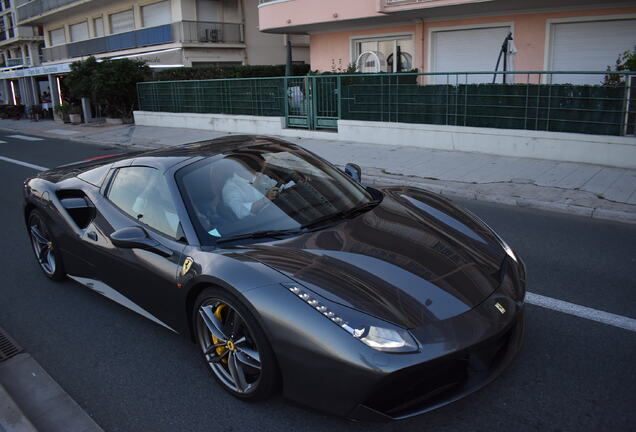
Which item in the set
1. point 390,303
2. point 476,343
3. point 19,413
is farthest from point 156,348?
point 476,343

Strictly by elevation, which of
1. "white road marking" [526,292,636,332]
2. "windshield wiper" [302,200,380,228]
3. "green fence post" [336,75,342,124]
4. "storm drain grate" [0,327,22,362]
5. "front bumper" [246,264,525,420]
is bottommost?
"storm drain grate" [0,327,22,362]

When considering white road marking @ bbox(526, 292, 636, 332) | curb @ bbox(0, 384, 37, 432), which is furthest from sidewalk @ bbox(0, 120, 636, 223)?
curb @ bbox(0, 384, 37, 432)

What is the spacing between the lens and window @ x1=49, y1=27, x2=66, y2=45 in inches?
1713

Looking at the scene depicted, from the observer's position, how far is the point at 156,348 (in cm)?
386

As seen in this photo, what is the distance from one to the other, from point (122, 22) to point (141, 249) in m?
36.8

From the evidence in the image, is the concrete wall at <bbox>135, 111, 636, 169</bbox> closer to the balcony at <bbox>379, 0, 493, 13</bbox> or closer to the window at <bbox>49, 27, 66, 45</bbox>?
Result: the balcony at <bbox>379, 0, 493, 13</bbox>

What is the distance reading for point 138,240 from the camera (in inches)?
142

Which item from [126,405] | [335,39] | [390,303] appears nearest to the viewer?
[390,303]

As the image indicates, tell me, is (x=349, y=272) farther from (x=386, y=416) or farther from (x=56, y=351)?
(x=56, y=351)

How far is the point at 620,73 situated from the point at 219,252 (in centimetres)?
914

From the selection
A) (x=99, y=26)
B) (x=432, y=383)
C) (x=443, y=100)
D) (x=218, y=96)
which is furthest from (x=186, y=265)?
(x=99, y=26)

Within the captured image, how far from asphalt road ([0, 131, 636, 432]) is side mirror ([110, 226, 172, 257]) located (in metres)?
0.77

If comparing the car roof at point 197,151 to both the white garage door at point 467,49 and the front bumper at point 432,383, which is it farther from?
the white garage door at point 467,49

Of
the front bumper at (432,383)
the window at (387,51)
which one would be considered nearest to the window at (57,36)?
the window at (387,51)
